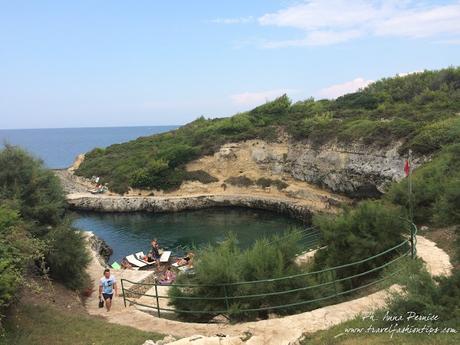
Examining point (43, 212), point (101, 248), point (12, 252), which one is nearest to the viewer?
point (12, 252)

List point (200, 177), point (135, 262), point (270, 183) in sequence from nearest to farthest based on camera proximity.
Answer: point (135, 262), point (270, 183), point (200, 177)

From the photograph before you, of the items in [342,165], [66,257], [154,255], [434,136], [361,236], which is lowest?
[154,255]

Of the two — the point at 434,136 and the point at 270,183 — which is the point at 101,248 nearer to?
the point at 270,183

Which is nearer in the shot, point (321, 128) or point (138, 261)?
point (138, 261)

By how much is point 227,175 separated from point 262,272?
36496mm

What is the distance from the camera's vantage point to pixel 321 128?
1725 inches

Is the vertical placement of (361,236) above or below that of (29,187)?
below

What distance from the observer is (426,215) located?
18562mm

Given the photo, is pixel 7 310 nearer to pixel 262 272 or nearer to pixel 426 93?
pixel 262 272

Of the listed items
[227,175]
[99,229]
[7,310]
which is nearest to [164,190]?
[227,175]

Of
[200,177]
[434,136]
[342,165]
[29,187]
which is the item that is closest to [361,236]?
[29,187]

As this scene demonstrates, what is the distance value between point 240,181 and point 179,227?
1153cm

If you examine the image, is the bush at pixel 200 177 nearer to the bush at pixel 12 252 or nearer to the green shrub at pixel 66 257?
the green shrub at pixel 66 257

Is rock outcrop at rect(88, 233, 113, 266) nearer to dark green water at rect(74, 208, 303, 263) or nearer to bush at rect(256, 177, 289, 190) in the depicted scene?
dark green water at rect(74, 208, 303, 263)
